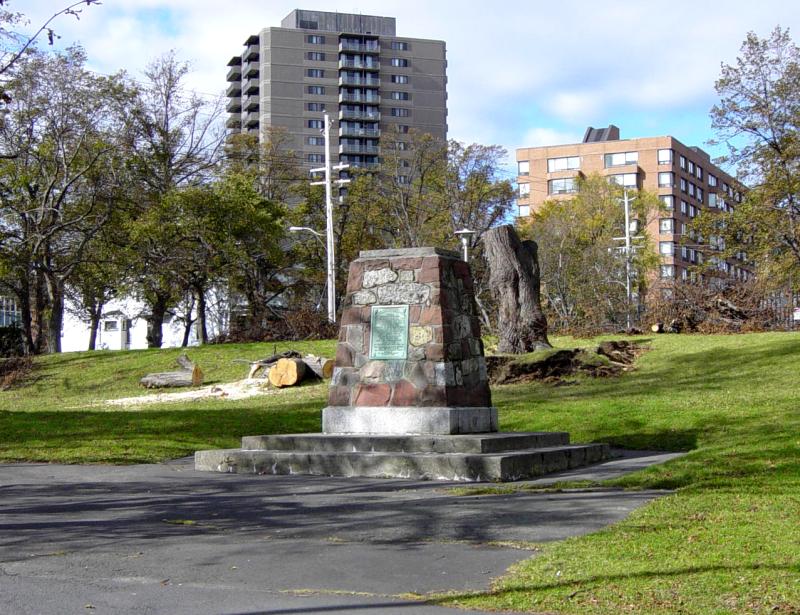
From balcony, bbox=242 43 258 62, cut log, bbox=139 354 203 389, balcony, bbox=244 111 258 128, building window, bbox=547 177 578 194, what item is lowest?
cut log, bbox=139 354 203 389

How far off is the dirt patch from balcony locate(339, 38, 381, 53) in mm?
101351

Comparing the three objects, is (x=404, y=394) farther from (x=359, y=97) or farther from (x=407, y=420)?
(x=359, y=97)

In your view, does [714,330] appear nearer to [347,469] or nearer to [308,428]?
[308,428]

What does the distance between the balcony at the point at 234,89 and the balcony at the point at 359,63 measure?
13352 mm

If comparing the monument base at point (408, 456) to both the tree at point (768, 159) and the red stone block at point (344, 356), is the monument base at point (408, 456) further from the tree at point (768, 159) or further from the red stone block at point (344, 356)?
the tree at point (768, 159)

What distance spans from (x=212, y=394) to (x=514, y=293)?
7.94 m

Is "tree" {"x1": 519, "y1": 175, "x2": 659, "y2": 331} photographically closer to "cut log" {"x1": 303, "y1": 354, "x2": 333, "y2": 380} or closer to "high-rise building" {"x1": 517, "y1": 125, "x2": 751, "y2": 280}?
"cut log" {"x1": 303, "y1": 354, "x2": 333, "y2": 380}

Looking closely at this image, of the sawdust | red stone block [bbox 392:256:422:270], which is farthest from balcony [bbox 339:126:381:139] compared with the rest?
red stone block [bbox 392:256:422:270]

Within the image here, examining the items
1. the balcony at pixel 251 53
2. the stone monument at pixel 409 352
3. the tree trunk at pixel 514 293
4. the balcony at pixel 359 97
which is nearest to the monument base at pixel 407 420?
the stone monument at pixel 409 352

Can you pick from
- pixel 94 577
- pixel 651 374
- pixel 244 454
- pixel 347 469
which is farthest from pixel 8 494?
pixel 651 374

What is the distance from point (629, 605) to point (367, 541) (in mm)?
2541

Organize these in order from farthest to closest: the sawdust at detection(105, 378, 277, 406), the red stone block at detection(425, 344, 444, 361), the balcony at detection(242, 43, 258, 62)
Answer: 1. the balcony at detection(242, 43, 258, 62)
2. the sawdust at detection(105, 378, 277, 406)
3. the red stone block at detection(425, 344, 444, 361)

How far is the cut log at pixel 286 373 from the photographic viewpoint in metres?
24.2

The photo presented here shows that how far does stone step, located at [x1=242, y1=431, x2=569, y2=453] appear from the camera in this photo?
11797 millimetres
